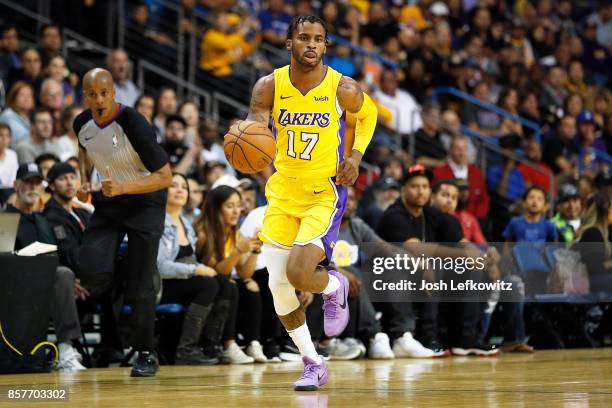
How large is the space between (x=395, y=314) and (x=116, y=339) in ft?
9.25

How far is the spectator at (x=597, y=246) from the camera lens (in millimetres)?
13435

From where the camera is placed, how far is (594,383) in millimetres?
8289

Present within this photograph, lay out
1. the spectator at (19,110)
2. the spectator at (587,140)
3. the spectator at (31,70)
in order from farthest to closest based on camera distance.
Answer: the spectator at (587,140) → the spectator at (31,70) → the spectator at (19,110)

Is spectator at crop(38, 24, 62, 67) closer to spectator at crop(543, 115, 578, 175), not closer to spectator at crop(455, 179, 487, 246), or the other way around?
spectator at crop(455, 179, 487, 246)

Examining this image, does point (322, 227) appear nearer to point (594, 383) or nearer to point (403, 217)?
point (594, 383)

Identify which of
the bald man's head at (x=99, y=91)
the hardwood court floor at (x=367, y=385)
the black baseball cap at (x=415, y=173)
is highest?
the bald man's head at (x=99, y=91)

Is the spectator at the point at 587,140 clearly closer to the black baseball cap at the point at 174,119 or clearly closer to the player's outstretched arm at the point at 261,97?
the black baseball cap at the point at 174,119

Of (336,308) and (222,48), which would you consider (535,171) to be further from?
(336,308)

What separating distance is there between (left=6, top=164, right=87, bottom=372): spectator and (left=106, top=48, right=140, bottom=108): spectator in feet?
14.4

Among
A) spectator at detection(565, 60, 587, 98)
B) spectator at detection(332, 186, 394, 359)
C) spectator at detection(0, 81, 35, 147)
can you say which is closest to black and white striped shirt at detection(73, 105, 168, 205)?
spectator at detection(332, 186, 394, 359)

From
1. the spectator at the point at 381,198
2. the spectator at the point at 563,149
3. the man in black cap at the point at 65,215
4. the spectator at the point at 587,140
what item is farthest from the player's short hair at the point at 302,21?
the spectator at the point at 587,140

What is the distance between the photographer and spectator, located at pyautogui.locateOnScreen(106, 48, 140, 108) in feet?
49.3

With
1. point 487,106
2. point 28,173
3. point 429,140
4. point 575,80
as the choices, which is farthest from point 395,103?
point 28,173

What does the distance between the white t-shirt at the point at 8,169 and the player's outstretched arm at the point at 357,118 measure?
5.01 metres
